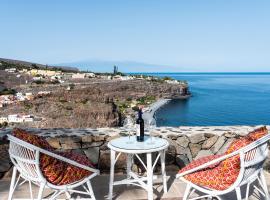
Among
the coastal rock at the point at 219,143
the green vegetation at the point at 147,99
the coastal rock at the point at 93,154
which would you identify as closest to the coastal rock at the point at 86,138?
the coastal rock at the point at 93,154

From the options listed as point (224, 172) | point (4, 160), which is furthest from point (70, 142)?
point (224, 172)

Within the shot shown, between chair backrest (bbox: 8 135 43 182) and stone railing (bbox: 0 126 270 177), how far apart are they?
56.4 inches

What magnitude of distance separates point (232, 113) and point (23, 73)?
51530mm

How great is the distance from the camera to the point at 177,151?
4.34 m

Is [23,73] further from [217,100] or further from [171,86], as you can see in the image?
[217,100]

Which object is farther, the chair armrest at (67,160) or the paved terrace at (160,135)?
the paved terrace at (160,135)

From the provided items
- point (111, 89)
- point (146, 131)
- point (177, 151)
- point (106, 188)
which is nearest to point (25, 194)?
point (106, 188)

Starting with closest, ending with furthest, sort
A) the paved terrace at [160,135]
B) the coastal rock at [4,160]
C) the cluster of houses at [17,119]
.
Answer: the paved terrace at [160,135] < the coastal rock at [4,160] < the cluster of houses at [17,119]

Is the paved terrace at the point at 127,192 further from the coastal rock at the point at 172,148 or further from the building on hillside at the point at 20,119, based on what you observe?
the building on hillside at the point at 20,119

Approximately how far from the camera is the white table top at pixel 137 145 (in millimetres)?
2947

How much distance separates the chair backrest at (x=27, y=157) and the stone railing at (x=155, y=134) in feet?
4.70

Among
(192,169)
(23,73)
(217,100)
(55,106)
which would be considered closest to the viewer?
(192,169)

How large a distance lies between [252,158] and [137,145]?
3.38ft

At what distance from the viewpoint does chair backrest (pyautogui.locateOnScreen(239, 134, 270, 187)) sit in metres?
2.40
